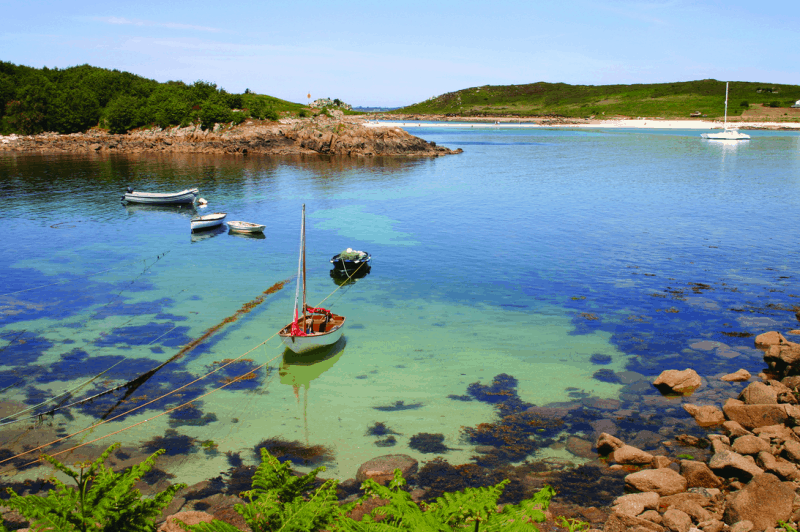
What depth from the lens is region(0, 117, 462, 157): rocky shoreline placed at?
11844cm

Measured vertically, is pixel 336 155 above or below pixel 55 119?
below

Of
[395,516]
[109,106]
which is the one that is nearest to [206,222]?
[395,516]

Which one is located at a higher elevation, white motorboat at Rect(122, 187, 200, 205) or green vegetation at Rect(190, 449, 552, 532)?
white motorboat at Rect(122, 187, 200, 205)

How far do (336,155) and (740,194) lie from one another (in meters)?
81.8

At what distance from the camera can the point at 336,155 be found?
11844cm

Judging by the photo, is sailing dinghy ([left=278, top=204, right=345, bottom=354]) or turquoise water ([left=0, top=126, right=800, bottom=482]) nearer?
turquoise water ([left=0, top=126, right=800, bottom=482])

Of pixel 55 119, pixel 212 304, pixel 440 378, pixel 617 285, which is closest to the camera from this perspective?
pixel 440 378

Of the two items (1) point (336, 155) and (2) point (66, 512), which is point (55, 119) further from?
(2) point (66, 512)

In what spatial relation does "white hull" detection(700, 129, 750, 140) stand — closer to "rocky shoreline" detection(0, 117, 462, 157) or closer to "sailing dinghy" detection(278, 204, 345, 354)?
"rocky shoreline" detection(0, 117, 462, 157)

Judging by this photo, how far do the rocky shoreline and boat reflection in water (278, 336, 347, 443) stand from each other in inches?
3863

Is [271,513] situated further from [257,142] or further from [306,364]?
[257,142]


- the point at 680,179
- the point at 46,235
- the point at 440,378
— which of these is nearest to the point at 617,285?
the point at 440,378

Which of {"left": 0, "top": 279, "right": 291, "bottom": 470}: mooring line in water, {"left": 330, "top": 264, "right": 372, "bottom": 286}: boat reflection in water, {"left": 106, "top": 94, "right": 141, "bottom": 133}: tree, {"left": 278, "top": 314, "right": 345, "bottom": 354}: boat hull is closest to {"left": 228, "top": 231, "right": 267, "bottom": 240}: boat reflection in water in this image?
{"left": 330, "top": 264, "right": 372, "bottom": 286}: boat reflection in water

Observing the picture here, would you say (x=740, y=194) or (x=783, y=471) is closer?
(x=783, y=471)
